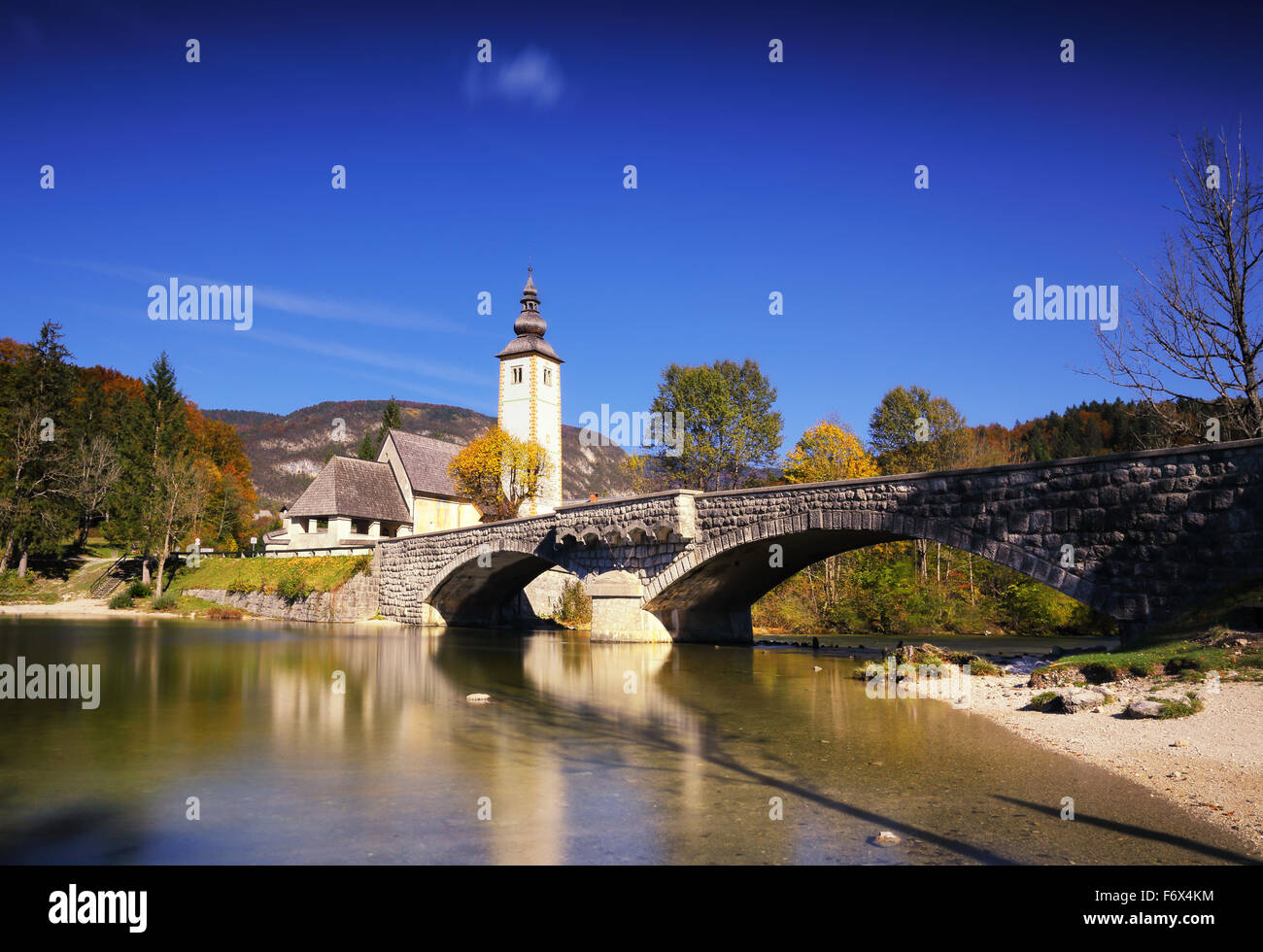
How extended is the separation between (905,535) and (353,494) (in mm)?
47014

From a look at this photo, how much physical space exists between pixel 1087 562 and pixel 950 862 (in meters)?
12.2

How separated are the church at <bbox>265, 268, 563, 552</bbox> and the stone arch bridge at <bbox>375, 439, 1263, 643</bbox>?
23.6 m

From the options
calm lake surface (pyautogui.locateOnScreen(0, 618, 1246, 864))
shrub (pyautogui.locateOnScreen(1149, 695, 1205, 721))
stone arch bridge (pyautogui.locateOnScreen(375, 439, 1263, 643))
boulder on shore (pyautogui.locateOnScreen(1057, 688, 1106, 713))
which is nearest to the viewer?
calm lake surface (pyautogui.locateOnScreen(0, 618, 1246, 864))

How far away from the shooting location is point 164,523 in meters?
50.3

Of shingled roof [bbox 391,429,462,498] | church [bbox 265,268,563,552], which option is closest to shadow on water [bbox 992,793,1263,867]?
church [bbox 265,268,563,552]

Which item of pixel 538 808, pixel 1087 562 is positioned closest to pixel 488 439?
pixel 1087 562

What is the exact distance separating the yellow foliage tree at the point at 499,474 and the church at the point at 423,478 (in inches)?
70.1

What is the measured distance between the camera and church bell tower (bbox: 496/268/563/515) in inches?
2436

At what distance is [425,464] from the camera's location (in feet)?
211

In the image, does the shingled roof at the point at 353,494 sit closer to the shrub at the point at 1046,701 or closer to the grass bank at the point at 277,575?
the grass bank at the point at 277,575

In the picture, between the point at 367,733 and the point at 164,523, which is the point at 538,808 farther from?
the point at 164,523

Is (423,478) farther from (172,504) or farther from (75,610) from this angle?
(75,610)

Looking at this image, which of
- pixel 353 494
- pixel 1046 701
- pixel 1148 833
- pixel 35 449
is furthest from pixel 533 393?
pixel 1148 833

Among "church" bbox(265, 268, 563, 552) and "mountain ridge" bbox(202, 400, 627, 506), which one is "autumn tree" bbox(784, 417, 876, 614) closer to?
"church" bbox(265, 268, 563, 552)
